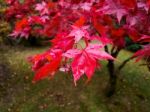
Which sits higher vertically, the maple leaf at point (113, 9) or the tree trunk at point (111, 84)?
the maple leaf at point (113, 9)

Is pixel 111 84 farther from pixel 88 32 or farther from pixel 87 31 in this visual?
pixel 87 31

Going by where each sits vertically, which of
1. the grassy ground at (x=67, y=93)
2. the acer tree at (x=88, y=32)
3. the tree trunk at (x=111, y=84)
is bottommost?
the grassy ground at (x=67, y=93)

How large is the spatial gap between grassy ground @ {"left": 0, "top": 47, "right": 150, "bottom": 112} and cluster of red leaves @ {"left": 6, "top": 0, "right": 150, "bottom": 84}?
8.07ft

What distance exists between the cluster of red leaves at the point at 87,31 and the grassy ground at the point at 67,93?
2.46 m

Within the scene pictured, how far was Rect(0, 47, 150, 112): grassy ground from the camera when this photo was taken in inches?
289

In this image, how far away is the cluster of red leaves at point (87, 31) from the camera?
80.8 inches

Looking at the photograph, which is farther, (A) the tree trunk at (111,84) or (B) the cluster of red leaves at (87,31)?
(A) the tree trunk at (111,84)

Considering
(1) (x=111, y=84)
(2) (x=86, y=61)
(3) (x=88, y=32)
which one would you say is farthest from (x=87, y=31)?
(1) (x=111, y=84)

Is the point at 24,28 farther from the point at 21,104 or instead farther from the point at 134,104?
the point at 134,104

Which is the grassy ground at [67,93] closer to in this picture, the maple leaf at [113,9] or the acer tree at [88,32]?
the acer tree at [88,32]

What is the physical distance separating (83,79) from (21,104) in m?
1.73

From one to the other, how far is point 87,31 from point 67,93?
4744mm

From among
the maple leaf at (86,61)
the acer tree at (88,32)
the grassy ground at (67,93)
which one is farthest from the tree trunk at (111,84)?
the maple leaf at (86,61)

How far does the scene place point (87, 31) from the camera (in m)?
3.14
